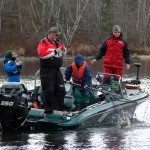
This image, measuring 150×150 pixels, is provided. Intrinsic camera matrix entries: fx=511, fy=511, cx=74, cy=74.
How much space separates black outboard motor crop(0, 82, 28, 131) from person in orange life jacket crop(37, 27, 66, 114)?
0.62 m

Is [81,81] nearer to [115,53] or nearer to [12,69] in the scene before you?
[115,53]

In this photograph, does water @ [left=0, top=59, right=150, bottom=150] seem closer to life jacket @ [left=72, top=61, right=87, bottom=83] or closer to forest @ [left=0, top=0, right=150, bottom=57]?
life jacket @ [left=72, top=61, right=87, bottom=83]

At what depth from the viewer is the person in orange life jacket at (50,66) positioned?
30.4 feet

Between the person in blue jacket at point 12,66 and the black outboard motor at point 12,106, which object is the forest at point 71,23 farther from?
the black outboard motor at point 12,106

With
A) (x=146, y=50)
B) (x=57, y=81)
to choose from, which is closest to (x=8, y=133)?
(x=57, y=81)

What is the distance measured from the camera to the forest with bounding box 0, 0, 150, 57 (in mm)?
47281

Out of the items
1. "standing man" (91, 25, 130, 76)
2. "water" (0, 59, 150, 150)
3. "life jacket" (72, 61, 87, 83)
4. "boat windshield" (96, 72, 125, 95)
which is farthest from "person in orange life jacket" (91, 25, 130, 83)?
"water" (0, 59, 150, 150)

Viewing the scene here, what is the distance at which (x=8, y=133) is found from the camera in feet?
29.5

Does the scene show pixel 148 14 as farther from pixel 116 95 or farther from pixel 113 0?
pixel 116 95

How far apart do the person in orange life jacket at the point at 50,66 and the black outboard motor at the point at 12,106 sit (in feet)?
2.03

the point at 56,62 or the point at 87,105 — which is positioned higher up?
the point at 56,62

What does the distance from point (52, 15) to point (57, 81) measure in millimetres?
41930

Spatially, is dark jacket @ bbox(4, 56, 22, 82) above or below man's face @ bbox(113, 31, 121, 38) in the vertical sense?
below

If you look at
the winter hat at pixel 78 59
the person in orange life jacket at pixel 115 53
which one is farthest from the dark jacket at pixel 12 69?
the person in orange life jacket at pixel 115 53
